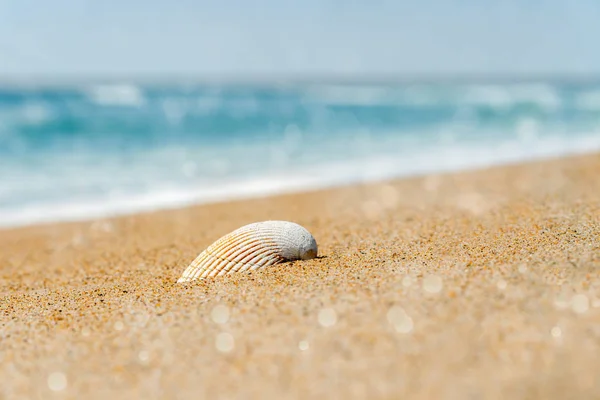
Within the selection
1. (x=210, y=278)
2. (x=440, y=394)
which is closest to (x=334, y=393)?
(x=440, y=394)

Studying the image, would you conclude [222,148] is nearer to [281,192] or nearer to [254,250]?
[281,192]

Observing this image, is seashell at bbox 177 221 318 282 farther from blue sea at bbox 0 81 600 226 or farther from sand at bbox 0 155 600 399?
blue sea at bbox 0 81 600 226

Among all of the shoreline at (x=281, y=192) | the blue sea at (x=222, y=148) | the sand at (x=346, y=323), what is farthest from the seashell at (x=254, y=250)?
the blue sea at (x=222, y=148)

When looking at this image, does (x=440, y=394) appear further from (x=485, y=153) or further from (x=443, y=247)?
(x=485, y=153)

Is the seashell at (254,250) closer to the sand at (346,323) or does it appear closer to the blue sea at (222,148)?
the sand at (346,323)

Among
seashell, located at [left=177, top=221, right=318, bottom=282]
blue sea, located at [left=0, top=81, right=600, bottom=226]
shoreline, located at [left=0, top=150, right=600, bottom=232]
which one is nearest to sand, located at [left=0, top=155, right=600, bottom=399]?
seashell, located at [left=177, top=221, right=318, bottom=282]

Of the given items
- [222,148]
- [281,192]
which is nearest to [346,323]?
[281,192]
